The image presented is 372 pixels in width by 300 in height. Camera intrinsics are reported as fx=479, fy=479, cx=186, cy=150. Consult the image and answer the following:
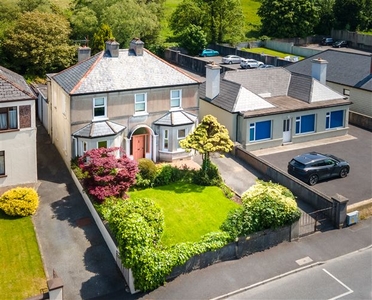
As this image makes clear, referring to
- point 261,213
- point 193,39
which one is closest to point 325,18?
point 193,39

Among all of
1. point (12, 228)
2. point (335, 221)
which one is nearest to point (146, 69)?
point (12, 228)

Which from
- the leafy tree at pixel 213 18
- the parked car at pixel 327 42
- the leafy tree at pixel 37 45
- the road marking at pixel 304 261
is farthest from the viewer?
the parked car at pixel 327 42

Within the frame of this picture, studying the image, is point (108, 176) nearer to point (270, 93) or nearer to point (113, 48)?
point (113, 48)

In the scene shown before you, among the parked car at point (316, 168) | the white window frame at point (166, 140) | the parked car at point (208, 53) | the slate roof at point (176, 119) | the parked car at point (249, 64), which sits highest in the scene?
the parked car at point (208, 53)

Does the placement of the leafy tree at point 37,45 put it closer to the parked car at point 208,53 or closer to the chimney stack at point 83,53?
the chimney stack at point 83,53

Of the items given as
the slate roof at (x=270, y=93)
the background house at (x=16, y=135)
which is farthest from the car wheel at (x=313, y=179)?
the background house at (x=16, y=135)

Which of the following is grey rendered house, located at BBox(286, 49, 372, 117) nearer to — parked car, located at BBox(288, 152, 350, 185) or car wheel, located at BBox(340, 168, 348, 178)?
car wheel, located at BBox(340, 168, 348, 178)

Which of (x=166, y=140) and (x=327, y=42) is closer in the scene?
(x=166, y=140)

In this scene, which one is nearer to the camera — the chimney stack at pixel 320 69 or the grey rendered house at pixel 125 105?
the grey rendered house at pixel 125 105

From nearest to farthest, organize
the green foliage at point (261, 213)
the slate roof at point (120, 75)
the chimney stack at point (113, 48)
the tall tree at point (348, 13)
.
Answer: the green foliage at point (261, 213) → the slate roof at point (120, 75) → the chimney stack at point (113, 48) → the tall tree at point (348, 13)
